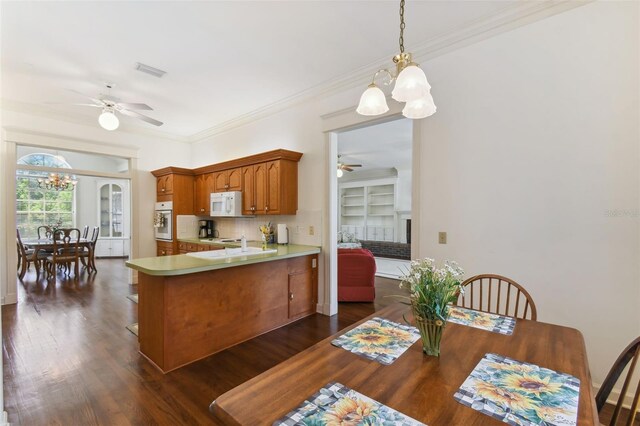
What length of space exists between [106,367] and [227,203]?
2606mm

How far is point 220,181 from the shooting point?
488cm

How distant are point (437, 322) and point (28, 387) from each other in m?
3.00

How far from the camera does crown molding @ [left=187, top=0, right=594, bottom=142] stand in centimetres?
220

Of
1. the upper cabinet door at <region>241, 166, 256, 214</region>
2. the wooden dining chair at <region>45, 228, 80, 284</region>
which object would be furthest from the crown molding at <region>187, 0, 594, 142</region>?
the wooden dining chair at <region>45, 228, 80, 284</region>

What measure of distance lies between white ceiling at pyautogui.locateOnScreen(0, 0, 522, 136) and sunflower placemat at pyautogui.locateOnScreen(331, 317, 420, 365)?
7.89 ft

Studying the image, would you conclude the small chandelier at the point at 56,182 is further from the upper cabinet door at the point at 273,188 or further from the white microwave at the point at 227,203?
the upper cabinet door at the point at 273,188

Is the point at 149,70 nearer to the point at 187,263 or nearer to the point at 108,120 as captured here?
the point at 108,120

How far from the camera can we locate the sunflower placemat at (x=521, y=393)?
84 centimetres

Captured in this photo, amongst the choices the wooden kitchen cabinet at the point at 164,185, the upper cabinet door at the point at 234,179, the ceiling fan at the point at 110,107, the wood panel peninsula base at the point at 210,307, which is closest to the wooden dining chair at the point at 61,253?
the wooden kitchen cabinet at the point at 164,185

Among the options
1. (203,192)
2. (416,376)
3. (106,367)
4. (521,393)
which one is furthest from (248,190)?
(521,393)

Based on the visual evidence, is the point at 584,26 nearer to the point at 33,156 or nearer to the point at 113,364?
the point at 113,364

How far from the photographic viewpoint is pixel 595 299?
2.02 metres

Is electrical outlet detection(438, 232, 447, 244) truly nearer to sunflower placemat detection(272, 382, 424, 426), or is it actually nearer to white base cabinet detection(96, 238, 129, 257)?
sunflower placemat detection(272, 382, 424, 426)

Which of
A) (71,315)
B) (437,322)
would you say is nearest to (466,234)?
(437,322)
